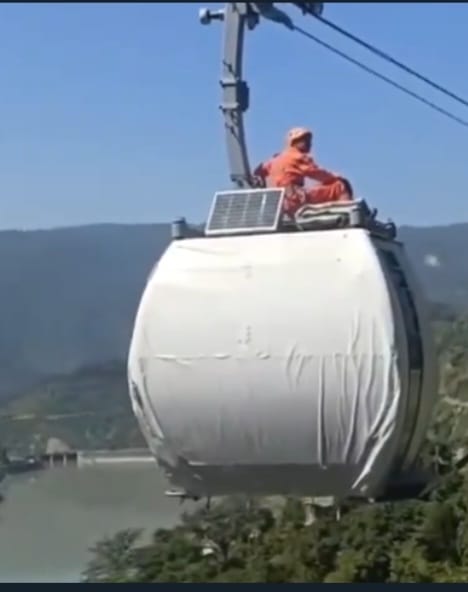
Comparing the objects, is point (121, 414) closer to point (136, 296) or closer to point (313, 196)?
point (136, 296)

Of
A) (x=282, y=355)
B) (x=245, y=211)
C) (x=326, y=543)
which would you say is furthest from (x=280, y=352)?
(x=326, y=543)

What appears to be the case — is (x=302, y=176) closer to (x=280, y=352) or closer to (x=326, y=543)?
(x=280, y=352)

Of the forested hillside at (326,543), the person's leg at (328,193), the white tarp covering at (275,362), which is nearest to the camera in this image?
the white tarp covering at (275,362)

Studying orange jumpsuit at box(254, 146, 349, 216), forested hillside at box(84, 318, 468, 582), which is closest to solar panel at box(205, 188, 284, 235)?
orange jumpsuit at box(254, 146, 349, 216)

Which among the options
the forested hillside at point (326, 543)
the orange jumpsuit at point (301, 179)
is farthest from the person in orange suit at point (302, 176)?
the forested hillside at point (326, 543)

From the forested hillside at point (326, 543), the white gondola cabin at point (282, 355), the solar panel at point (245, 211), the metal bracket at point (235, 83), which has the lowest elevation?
the forested hillside at point (326, 543)

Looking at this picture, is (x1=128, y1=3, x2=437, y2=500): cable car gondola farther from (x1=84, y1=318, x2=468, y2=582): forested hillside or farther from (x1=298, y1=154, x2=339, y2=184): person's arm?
(x1=84, y1=318, x2=468, y2=582): forested hillside

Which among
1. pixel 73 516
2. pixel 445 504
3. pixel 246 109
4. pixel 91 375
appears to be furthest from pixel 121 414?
pixel 445 504

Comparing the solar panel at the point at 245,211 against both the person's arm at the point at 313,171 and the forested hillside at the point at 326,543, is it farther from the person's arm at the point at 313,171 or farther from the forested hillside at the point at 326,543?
the forested hillside at the point at 326,543
